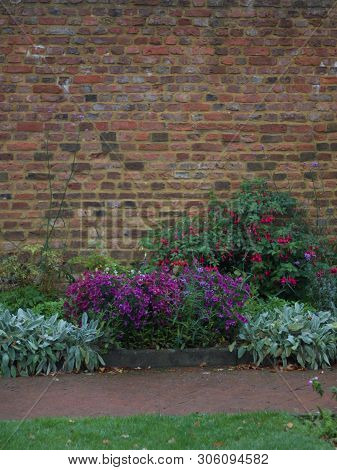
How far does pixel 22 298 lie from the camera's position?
7.00m

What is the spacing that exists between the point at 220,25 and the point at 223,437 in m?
5.61

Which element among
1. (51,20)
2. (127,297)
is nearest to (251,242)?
(127,297)

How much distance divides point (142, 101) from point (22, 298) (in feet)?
9.50

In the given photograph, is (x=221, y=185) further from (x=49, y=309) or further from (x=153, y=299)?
(x=49, y=309)

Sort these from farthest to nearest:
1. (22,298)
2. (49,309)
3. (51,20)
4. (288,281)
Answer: (51,20), (288,281), (22,298), (49,309)

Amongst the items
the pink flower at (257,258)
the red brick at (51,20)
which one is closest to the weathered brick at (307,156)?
the pink flower at (257,258)

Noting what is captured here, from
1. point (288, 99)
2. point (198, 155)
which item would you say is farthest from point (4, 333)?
point (288, 99)

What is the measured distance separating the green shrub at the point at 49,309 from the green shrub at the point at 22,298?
152mm

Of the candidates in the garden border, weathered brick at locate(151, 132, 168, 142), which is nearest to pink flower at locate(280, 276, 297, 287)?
the garden border

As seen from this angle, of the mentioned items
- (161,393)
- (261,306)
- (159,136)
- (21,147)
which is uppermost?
(159,136)

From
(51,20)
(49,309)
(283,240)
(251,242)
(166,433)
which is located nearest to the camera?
(166,433)

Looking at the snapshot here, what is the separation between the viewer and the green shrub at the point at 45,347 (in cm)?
582

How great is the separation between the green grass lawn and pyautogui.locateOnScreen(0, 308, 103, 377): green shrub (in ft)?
4.42

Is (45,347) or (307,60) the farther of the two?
(307,60)
